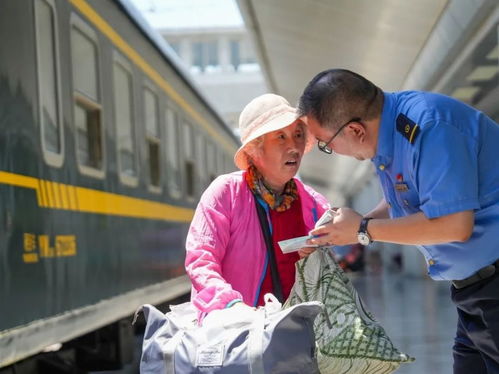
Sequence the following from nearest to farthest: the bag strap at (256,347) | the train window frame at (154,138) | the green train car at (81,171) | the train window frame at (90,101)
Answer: the bag strap at (256,347), the green train car at (81,171), the train window frame at (90,101), the train window frame at (154,138)

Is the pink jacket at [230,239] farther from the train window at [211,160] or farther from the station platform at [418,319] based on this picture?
the train window at [211,160]

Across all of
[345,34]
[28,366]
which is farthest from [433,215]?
[345,34]

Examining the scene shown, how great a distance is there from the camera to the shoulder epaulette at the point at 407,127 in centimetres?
280

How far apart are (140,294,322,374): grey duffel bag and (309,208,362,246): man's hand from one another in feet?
0.97

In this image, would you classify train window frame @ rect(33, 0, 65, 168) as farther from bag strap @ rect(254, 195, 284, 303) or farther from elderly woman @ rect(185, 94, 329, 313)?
bag strap @ rect(254, 195, 284, 303)

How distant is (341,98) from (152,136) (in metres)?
5.78

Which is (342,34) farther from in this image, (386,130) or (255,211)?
(386,130)

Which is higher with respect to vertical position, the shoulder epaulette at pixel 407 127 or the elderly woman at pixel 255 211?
the shoulder epaulette at pixel 407 127

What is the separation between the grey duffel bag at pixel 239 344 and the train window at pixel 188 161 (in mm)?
7609

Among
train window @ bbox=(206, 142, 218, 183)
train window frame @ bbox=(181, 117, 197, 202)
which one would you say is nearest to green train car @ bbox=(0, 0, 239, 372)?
train window frame @ bbox=(181, 117, 197, 202)

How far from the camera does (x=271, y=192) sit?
11.1ft

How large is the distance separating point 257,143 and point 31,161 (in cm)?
212

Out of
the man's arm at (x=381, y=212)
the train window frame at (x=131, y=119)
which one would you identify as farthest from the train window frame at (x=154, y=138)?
the man's arm at (x=381, y=212)

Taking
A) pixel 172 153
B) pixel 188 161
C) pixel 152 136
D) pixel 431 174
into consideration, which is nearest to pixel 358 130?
pixel 431 174
